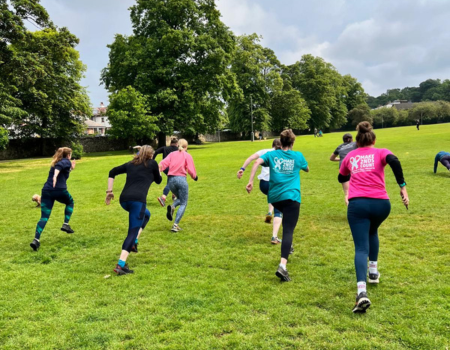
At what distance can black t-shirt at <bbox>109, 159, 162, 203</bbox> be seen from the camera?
5.57m

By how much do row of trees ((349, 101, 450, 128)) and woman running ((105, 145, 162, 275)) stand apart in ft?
290

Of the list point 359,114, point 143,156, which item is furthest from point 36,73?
point 359,114

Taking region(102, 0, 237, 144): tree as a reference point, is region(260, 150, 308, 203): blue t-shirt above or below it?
below

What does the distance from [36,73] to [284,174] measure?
2677 centimetres

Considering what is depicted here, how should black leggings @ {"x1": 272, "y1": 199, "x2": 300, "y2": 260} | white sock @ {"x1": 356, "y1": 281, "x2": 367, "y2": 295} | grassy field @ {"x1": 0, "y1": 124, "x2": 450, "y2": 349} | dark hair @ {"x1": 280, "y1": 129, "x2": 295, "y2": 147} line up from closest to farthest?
grassy field @ {"x1": 0, "y1": 124, "x2": 450, "y2": 349} < white sock @ {"x1": 356, "y1": 281, "x2": 367, "y2": 295} < black leggings @ {"x1": 272, "y1": 199, "x2": 300, "y2": 260} < dark hair @ {"x1": 280, "y1": 129, "x2": 295, "y2": 147}

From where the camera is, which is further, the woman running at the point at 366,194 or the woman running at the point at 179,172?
the woman running at the point at 179,172

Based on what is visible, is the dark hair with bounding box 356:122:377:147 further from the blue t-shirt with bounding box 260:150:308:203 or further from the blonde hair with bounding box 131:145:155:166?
the blonde hair with bounding box 131:145:155:166

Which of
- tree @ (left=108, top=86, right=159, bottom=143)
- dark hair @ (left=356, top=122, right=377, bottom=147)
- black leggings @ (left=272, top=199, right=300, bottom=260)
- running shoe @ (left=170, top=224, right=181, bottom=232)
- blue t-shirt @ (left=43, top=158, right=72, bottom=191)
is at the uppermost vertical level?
tree @ (left=108, top=86, right=159, bottom=143)

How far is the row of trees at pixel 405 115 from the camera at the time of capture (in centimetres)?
8806

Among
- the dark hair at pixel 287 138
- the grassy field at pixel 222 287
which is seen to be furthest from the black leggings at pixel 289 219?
the dark hair at pixel 287 138

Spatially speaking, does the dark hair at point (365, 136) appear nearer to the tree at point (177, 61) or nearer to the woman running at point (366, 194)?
the woman running at point (366, 194)

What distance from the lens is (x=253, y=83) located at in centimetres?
6369

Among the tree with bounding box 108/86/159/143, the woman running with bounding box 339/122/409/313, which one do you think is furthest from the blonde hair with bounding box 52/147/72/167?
the tree with bounding box 108/86/159/143

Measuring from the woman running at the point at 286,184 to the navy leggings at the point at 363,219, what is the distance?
102cm
